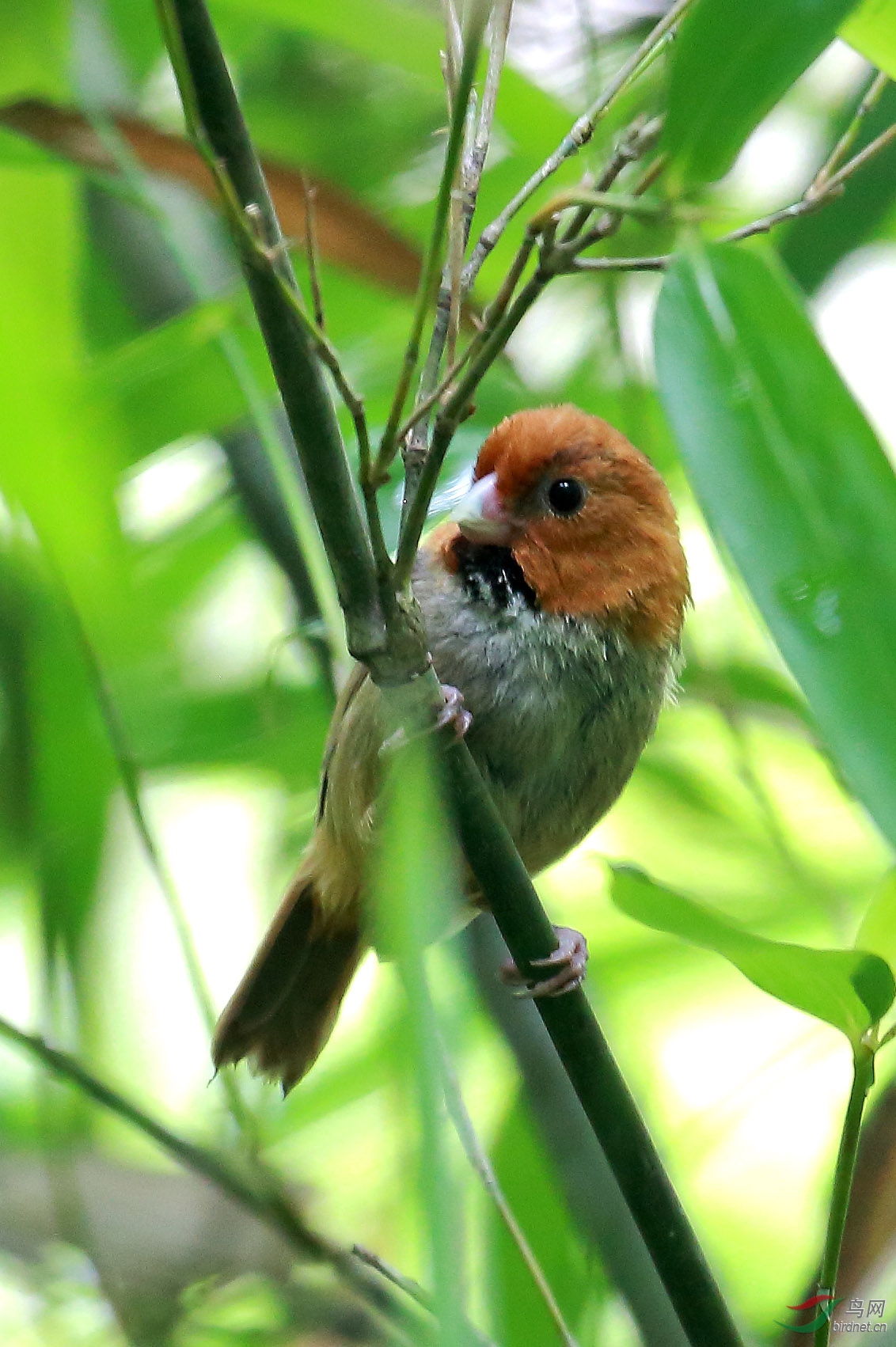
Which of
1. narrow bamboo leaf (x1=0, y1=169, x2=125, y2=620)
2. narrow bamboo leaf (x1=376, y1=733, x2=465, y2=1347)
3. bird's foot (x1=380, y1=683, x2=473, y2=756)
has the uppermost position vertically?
narrow bamboo leaf (x1=0, y1=169, x2=125, y2=620)

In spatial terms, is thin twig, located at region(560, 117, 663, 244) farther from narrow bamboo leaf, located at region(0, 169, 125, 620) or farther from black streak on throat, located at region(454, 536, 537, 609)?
black streak on throat, located at region(454, 536, 537, 609)

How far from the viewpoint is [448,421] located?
1.11 meters

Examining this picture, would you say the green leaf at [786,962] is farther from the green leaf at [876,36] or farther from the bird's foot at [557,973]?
the green leaf at [876,36]

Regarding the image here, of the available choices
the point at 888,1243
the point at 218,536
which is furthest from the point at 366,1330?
the point at 218,536

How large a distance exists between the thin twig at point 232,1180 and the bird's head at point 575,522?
2.93 ft

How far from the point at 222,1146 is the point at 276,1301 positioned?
28cm

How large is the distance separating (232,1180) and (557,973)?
728 millimetres

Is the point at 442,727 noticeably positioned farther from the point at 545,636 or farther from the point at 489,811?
the point at 545,636

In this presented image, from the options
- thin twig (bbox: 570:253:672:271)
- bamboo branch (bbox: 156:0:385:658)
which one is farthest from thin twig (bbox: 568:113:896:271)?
bamboo branch (bbox: 156:0:385:658)

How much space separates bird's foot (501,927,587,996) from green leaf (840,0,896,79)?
3.04ft

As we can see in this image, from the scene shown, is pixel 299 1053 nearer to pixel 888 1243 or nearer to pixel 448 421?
pixel 888 1243

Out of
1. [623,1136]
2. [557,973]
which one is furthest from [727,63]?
[623,1136]

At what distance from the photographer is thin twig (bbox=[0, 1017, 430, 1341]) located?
178 cm

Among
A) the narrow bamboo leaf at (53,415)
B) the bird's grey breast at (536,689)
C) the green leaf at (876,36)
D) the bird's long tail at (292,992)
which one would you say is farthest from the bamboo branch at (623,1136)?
the bird's long tail at (292,992)
